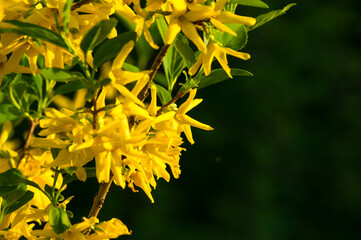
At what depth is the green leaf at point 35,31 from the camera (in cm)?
65

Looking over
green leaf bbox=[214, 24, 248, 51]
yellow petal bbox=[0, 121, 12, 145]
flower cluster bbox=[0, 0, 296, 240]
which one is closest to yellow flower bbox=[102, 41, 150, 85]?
flower cluster bbox=[0, 0, 296, 240]

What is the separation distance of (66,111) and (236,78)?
3.09 meters

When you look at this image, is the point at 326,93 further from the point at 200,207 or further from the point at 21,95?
the point at 21,95

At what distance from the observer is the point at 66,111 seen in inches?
27.8

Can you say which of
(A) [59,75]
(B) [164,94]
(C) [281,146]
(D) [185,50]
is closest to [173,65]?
(B) [164,94]

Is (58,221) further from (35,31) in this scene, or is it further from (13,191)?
(35,31)

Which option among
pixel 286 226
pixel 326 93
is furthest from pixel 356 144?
pixel 286 226

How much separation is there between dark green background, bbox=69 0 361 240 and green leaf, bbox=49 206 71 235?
2.85m

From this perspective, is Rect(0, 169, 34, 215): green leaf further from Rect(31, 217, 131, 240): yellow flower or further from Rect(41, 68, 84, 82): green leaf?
Rect(41, 68, 84, 82): green leaf

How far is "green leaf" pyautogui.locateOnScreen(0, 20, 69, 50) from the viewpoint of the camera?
652mm

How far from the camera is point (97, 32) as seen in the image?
0.64m

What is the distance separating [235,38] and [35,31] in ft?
0.91

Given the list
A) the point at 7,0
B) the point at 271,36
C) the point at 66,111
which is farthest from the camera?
the point at 271,36

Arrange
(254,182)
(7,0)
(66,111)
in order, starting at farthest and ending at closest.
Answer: (254,182)
(7,0)
(66,111)
